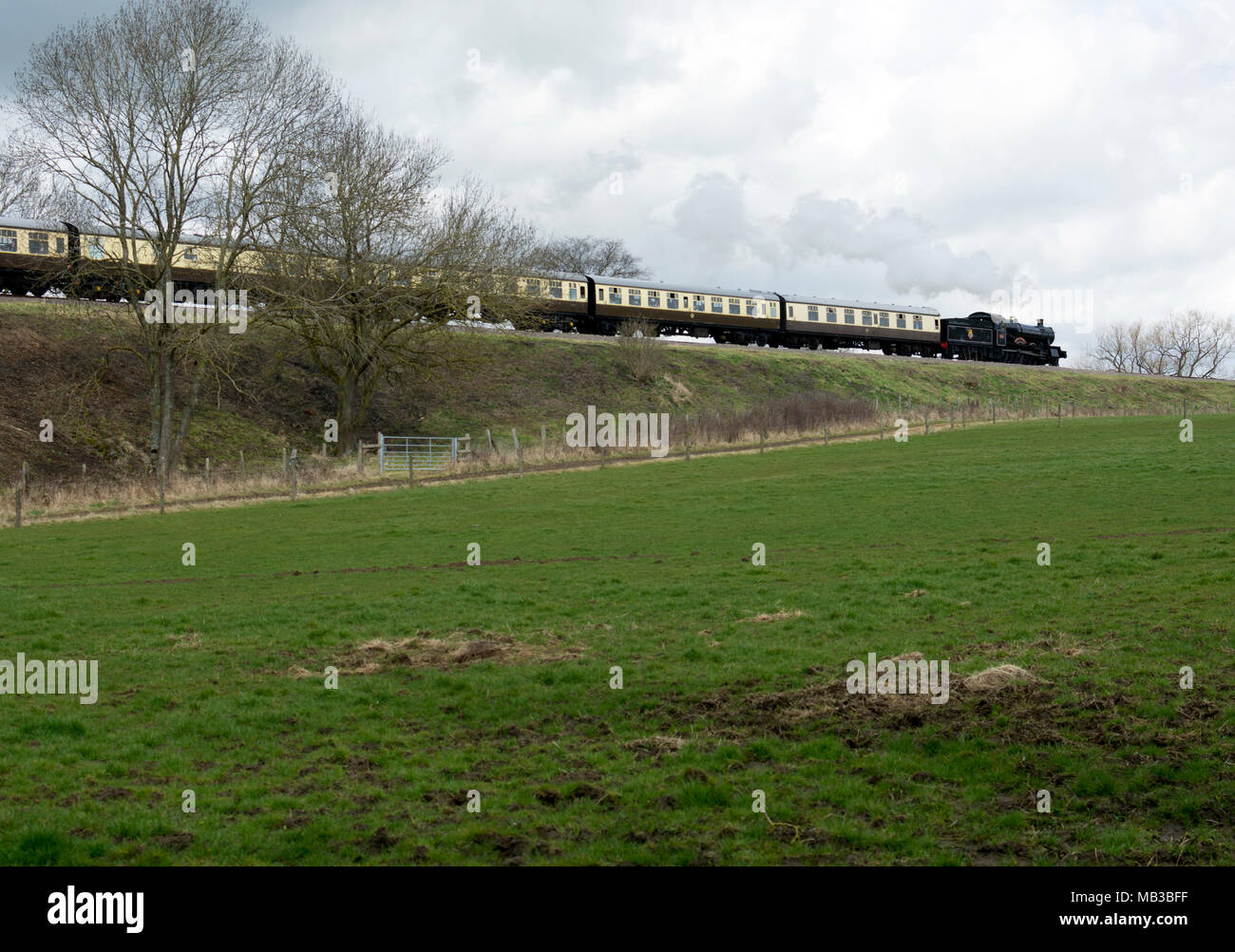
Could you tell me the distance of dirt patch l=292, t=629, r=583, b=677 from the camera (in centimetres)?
1325

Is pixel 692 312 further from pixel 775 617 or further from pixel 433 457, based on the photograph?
pixel 775 617

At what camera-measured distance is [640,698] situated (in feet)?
37.3

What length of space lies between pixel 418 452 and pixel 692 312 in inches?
1099

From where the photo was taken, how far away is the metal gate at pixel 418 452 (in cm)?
4372

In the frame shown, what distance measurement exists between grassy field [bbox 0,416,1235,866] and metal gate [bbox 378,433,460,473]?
19.1m

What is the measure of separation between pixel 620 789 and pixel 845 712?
2888mm

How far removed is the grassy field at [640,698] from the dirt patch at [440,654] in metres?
0.07

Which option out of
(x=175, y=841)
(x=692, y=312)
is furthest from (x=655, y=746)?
(x=692, y=312)

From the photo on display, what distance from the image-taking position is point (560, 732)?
34.2 feet

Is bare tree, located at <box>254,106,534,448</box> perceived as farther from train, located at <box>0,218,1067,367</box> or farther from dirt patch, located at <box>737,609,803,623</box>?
dirt patch, located at <box>737,609,803,623</box>

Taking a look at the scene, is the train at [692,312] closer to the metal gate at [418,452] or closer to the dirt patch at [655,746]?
the metal gate at [418,452]

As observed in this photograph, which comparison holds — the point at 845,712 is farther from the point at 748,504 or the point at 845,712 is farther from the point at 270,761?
the point at 748,504

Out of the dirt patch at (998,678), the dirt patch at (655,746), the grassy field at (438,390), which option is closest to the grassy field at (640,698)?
the dirt patch at (655,746)

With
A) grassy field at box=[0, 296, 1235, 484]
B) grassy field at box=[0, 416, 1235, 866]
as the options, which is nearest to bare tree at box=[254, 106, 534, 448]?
grassy field at box=[0, 296, 1235, 484]
